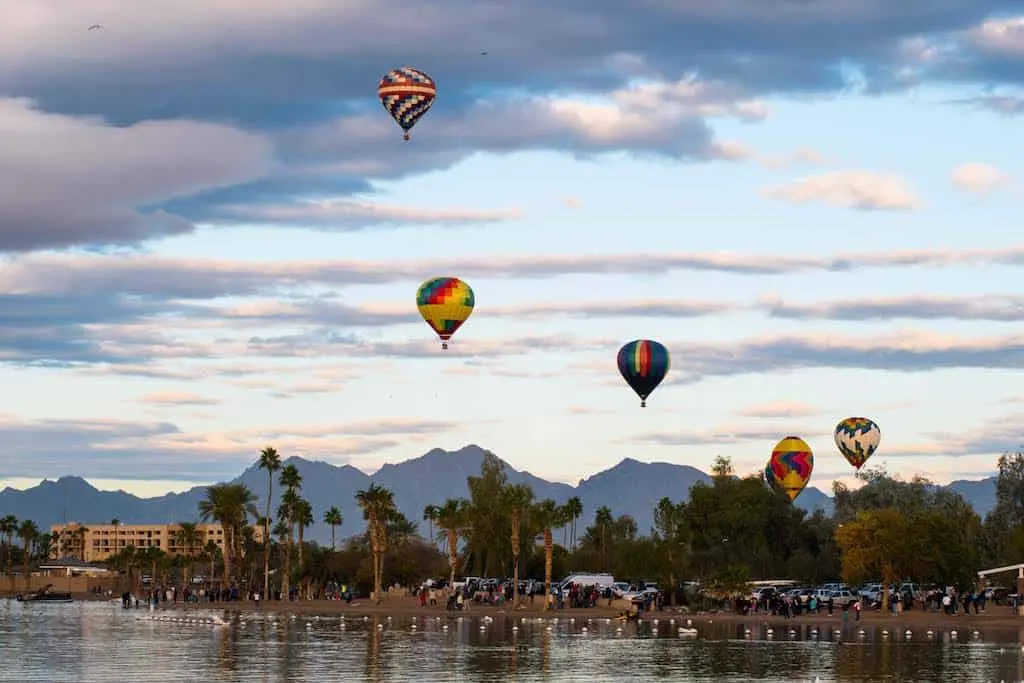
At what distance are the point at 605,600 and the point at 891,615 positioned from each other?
2268cm

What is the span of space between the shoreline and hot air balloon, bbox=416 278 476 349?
1724 cm

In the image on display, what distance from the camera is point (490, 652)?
57.7 meters

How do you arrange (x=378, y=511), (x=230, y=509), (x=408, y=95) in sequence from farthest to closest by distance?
1. (x=230, y=509)
2. (x=378, y=511)
3. (x=408, y=95)

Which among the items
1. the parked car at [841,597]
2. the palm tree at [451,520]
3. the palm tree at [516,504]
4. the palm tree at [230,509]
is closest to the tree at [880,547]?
the parked car at [841,597]

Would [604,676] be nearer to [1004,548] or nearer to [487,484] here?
[1004,548]

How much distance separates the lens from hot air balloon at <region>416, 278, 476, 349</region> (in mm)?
92500

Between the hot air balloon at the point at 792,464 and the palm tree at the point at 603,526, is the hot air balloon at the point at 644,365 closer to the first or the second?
the hot air balloon at the point at 792,464

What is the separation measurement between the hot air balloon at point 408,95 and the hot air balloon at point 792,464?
62340 mm

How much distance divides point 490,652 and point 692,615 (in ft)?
131

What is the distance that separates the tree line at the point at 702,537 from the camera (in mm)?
98812

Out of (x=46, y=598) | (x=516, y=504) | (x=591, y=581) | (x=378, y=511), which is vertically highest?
(x=516, y=504)

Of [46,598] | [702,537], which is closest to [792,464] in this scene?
[702,537]

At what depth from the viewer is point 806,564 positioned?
13262 cm

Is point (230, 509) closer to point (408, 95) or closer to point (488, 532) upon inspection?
point (488, 532)
